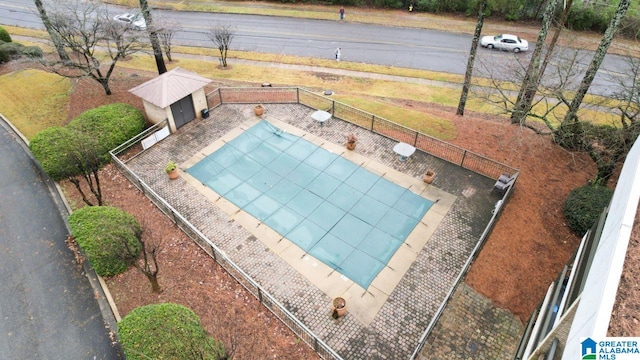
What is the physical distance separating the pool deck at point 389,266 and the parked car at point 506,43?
25.0 meters

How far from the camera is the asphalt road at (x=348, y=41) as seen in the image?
35188 millimetres

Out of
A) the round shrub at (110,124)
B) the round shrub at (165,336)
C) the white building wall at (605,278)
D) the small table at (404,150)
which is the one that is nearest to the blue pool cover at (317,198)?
the small table at (404,150)

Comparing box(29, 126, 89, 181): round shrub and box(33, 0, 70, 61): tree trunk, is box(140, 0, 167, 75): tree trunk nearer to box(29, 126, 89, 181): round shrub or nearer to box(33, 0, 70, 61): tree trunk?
box(33, 0, 70, 61): tree trunk

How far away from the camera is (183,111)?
73.0 ft

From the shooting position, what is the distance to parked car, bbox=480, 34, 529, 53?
3828 centimetres

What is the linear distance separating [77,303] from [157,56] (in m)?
16.4

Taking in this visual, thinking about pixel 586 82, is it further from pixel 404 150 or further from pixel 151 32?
pixel 151 32

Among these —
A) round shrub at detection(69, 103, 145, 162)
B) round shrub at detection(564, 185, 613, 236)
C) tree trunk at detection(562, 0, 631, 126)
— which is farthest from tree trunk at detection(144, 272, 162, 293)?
tree trunk at detection(562, 0, 631, 126)

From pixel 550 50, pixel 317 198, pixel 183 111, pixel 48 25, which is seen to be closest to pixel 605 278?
pixel 317 198

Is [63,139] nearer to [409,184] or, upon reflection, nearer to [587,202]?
[409,184]

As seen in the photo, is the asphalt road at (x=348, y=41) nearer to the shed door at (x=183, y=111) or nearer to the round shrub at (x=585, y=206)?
the shed door at (x=183, y=111)

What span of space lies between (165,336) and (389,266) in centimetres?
863

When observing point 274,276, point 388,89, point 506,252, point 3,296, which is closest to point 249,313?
point 274,276

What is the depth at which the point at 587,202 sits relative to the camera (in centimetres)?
1623
